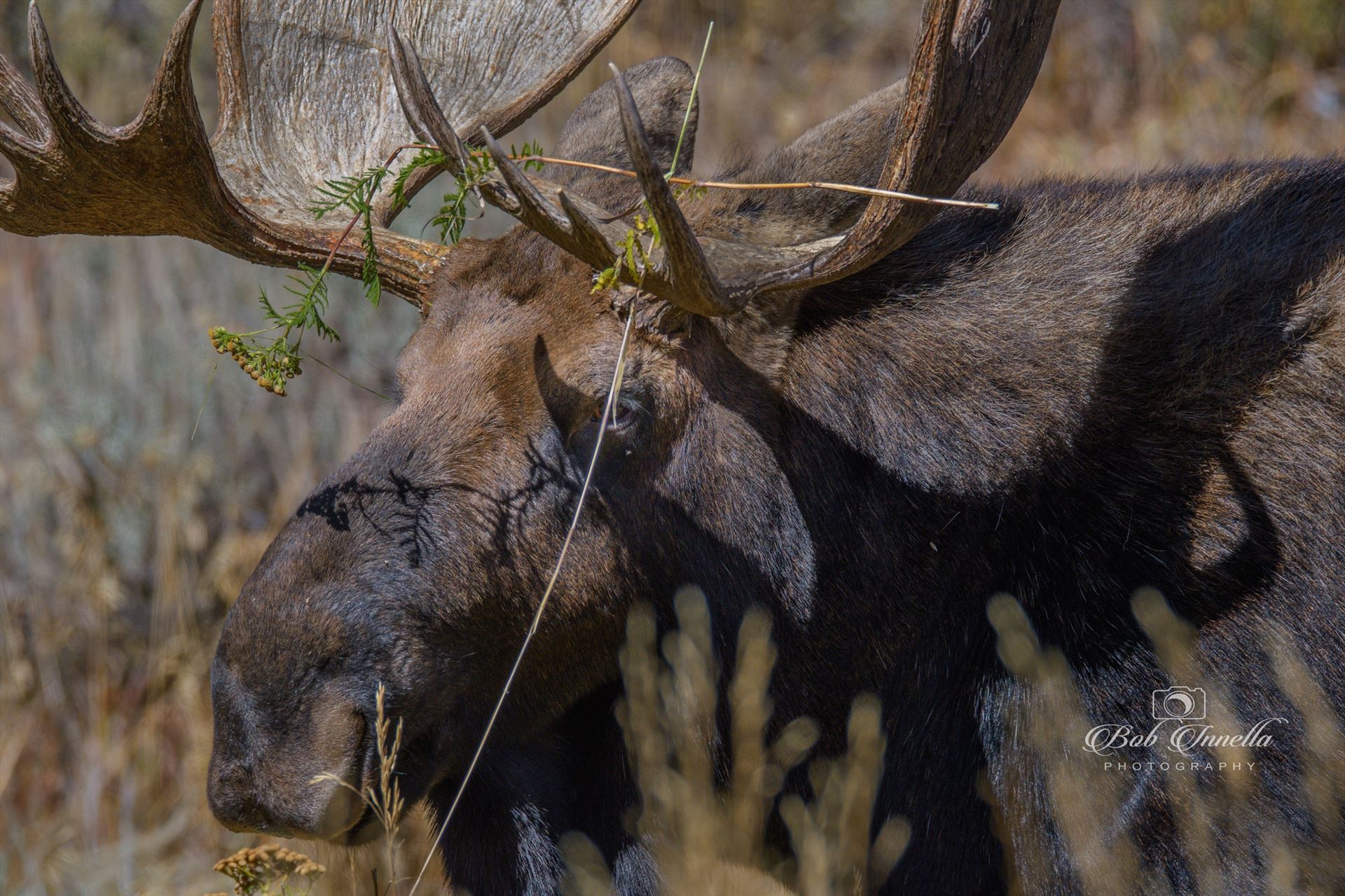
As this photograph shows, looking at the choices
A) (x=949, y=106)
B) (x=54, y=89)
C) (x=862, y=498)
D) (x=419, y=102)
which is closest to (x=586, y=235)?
(x=419, y=102)

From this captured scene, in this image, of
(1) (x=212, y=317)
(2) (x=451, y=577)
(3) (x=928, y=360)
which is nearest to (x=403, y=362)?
(2) (x=451, y=577)

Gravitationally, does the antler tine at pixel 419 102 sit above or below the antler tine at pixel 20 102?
below

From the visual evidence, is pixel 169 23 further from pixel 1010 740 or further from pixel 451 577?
pixel 1010 740

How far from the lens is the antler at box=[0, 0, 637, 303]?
9.55 ft

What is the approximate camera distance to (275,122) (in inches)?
137

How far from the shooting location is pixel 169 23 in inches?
383

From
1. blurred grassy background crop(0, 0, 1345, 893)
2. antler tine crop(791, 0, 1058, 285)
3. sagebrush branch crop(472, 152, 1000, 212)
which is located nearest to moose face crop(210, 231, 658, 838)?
sagebrush branch crop(472, 152, 1000, 212)

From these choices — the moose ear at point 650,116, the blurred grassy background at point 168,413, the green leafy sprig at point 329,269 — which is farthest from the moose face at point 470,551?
the blurred grassy background at point 168,413

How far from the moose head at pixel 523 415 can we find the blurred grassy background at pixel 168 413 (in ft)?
2.99

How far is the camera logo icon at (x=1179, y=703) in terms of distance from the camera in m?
2.58

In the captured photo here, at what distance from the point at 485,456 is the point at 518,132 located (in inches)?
245

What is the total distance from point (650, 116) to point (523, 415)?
3.71 ft

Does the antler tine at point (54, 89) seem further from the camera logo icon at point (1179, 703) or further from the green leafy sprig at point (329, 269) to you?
the camera logo icon at point (1179, 703)
